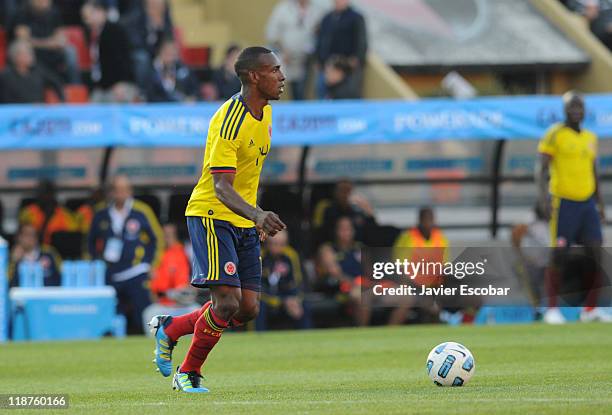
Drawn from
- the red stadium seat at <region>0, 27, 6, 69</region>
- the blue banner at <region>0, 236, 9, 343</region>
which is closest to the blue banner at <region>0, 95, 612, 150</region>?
the blue banner at <region>0, 236, 9, 343</region>

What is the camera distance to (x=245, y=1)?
78.4 ft

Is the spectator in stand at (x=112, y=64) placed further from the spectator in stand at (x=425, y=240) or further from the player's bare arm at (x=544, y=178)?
the player's bare arm at (x=544, y=178)

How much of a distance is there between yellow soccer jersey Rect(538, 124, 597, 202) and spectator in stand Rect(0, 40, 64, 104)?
22.5 feet

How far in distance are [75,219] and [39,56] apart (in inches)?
118

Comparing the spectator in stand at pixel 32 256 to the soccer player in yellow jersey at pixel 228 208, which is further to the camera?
the spectator in stand at pixel 32 256

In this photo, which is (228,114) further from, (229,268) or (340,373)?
(340,373)

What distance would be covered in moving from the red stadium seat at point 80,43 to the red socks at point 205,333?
1359 cm

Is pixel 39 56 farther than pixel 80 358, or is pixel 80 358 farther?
pixel 39 56

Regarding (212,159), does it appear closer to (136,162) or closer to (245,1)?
(136,162)

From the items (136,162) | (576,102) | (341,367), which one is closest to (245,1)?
(136,162)

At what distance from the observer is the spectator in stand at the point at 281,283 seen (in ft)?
58.2

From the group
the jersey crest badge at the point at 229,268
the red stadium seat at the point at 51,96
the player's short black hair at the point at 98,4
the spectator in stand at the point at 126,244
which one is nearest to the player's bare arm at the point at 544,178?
the spectator in stand at the point at 126,244

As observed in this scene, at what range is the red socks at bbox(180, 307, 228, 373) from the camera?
355 inches

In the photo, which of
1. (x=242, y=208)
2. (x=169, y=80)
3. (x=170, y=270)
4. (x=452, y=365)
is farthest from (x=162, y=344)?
(x=169, y=80)
